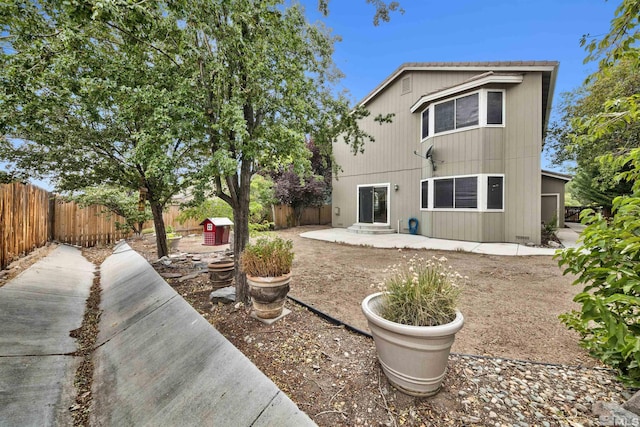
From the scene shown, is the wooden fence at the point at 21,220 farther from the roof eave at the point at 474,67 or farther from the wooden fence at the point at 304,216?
the roof eave at the point at 474,67

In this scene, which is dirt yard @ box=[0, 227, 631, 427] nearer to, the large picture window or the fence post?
the fence post

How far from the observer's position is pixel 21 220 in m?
5.53

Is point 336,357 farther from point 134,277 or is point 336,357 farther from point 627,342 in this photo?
point 134,277

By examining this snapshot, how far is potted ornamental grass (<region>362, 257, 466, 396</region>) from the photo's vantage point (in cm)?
184

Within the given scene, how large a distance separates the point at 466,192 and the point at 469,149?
148 centimetres

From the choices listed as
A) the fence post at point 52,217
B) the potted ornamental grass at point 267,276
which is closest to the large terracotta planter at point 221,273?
the potted ornamental grass at point 267,276

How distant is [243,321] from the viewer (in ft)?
10.5

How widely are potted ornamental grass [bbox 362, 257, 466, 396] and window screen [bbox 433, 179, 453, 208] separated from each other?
318 inches

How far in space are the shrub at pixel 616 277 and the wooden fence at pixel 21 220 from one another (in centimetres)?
789

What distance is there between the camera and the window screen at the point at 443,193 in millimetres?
9496

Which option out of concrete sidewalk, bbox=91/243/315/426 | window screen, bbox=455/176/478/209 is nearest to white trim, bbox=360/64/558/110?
window screen, bbox=455/176/478/209

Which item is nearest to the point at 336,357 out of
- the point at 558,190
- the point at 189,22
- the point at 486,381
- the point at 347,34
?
the point at 486,381

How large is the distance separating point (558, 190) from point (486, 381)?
1450 cm

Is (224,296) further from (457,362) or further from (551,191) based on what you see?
(551,191)
